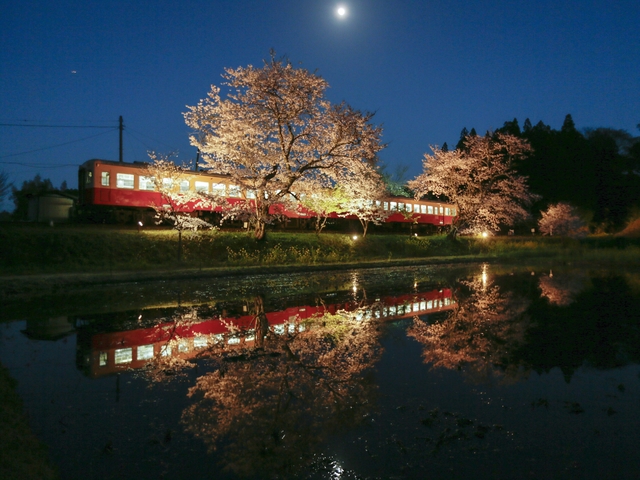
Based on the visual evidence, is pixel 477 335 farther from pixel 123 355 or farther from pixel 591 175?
pixel 591 175

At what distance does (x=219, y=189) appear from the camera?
24797 mm

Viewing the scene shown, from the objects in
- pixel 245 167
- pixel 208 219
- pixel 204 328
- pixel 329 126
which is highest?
pixel 329 126

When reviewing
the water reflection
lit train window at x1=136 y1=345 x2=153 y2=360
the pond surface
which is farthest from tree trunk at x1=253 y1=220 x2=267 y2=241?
lit train window at x1=136 y1=345 x2=153 y2=360

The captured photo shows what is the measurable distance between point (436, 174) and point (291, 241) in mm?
16970

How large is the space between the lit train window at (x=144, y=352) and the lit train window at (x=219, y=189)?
18.9 metres

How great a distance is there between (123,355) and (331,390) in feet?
10.3

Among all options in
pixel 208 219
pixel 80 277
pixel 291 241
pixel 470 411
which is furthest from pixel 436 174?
pixel 470 411

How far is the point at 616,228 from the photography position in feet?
190

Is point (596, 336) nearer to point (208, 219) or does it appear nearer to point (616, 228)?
point (208, 219)

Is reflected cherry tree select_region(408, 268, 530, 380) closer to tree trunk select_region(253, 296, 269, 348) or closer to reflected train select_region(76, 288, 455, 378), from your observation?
reflected train select_region(76, 288, 455, 378)

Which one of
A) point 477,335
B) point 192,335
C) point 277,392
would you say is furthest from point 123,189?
point 277,392

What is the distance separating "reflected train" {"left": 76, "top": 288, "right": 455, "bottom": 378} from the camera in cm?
602

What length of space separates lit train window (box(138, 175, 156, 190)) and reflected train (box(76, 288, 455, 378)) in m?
14.9

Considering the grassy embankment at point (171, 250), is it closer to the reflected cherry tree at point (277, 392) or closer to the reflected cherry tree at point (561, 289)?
the reflected cherry tree at point (561, 289)
